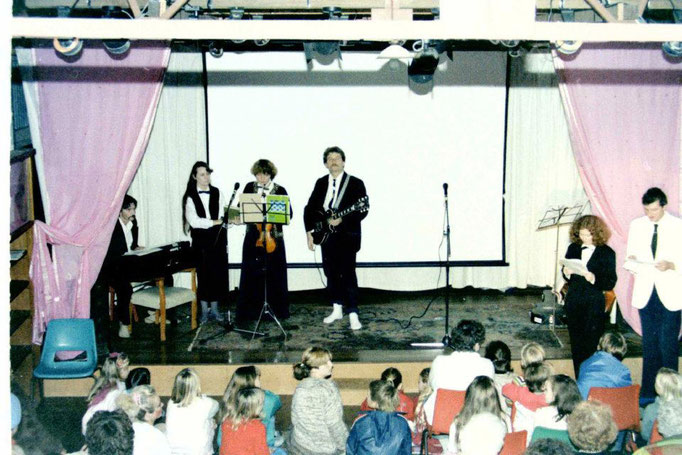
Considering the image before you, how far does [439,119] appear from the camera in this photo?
8648 mm

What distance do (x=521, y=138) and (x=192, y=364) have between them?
14.8ft

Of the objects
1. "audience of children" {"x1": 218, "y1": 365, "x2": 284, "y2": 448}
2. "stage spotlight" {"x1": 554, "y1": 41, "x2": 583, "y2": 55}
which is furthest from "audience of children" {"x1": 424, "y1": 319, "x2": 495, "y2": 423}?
"stage spotlight" {"x1": 554, "y1": 41, "x2": 583, "y2": 55}

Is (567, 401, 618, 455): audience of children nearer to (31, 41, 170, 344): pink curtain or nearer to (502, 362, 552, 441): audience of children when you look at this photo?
(502, 362, 552, 441): audience of children

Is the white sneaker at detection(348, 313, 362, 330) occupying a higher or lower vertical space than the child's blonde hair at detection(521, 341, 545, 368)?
lower

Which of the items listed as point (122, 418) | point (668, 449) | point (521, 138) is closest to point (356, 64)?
point (521, 138)

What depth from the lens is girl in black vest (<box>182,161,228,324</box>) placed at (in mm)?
7508

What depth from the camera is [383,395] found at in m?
4.29

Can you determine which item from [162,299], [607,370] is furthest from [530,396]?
[162,299]

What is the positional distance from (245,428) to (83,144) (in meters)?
3.09

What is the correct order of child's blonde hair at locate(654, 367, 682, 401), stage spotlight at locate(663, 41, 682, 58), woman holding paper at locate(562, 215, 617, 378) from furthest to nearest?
stage spotlight at locate(663, 41, 682, 58), woman holding paper at locate(562, 215, 617, 378), child's blonde hair at locate(654, 367, 682, 401)

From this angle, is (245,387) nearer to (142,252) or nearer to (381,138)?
(142,252)

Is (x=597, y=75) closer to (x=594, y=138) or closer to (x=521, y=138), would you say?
(x=594, y=138)

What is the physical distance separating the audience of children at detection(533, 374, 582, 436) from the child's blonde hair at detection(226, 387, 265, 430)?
4.86 ft

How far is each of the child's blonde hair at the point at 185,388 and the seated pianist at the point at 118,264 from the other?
2779 millimetres
